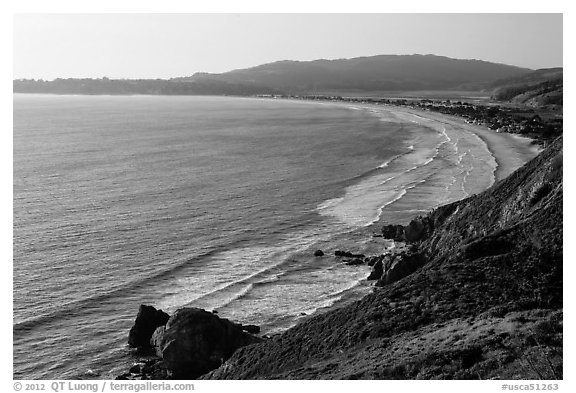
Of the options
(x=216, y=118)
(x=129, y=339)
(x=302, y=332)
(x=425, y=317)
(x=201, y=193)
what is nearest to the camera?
(x=425, y=317)

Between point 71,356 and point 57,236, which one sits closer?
point 71,356

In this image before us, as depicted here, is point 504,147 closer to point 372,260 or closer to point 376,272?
point 372,260

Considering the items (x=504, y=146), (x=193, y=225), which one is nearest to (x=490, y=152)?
(x=504, y=146)

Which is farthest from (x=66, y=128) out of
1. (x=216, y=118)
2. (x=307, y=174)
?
(x=307, y=174)

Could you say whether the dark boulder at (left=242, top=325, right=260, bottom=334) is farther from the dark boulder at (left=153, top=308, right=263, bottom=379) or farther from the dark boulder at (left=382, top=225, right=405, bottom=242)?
the dark boulder at (left=382, top=225, right=405, bottom=242)

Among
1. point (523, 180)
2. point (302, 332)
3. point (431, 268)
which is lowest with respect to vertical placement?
point (302, 332)

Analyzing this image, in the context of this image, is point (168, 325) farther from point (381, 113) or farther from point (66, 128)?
point (381, 113)

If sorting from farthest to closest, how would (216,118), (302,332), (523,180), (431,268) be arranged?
1. (216,118)
2. (523,180)
3. (431,268)
4. (302,332)
